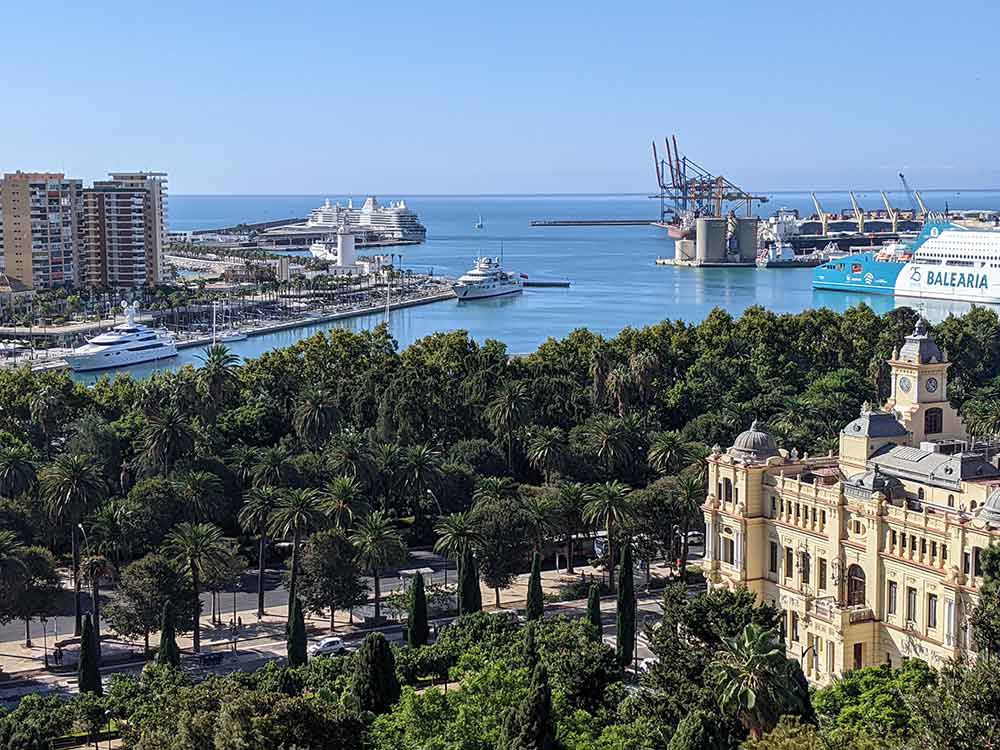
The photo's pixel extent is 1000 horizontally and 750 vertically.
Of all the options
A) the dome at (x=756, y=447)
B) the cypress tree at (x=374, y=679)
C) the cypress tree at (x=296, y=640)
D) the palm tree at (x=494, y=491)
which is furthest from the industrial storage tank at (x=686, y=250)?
the cypress tree at (x=374, y=679)

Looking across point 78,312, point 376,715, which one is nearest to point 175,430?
point 376,715

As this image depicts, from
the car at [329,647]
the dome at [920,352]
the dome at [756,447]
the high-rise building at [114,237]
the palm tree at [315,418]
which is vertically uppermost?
the high-rise building at [114,237]

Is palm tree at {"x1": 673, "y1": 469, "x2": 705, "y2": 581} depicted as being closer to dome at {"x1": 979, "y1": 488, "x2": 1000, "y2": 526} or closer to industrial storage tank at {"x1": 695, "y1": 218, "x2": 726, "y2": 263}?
dome at {"x1": 979, "y1": 488, "x2": 1000, "y2": 526}

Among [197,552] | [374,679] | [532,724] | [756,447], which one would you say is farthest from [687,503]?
[532,724]

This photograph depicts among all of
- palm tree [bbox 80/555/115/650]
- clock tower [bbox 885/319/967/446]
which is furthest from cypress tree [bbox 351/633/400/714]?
clock tower [bbox 885/319/967/446]

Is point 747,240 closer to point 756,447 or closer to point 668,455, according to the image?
point 668,455

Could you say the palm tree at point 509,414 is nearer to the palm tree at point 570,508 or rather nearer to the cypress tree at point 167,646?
the palm tree at point 570,508
